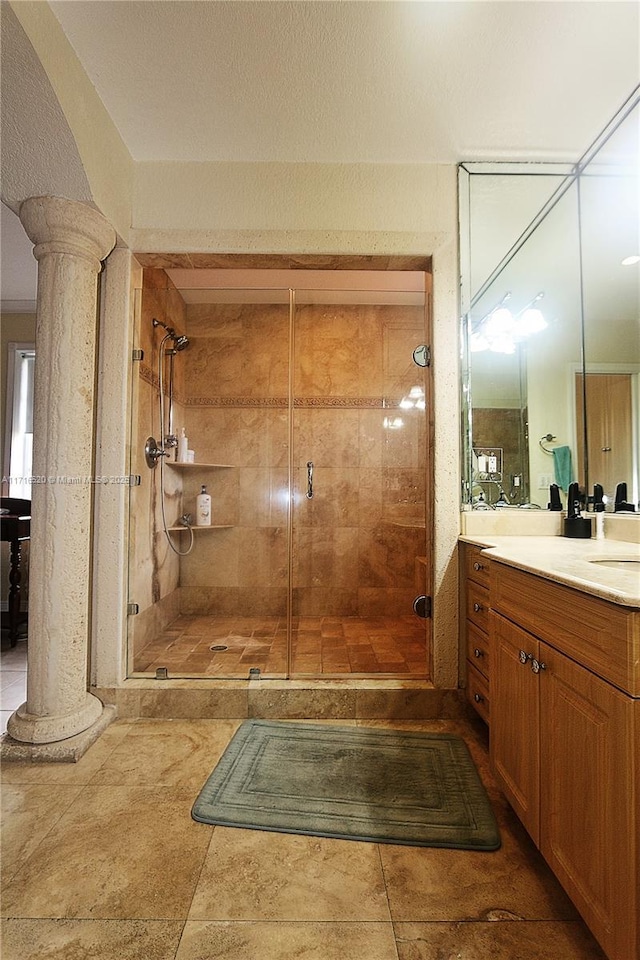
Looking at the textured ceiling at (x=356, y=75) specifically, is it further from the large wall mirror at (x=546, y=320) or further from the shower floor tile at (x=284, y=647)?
the shower floor tile at (x=284, y=647)

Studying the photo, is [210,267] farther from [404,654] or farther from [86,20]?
[404,654]

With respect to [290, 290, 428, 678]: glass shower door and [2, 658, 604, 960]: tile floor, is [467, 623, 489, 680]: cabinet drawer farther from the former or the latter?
[290, 290, 428, 678]: glass shower door

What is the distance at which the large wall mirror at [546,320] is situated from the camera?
1997 mm

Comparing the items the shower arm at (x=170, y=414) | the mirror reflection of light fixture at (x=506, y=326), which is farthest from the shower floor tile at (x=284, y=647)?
the mirror reflection of light fixture at (x=506, y=326)

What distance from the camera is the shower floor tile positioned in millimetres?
2391

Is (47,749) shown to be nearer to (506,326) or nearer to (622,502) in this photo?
(622,502)

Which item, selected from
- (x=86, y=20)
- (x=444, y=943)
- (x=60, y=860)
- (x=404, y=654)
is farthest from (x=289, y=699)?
(x=86, y=20)

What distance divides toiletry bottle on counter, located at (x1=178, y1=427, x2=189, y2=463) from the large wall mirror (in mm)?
1883

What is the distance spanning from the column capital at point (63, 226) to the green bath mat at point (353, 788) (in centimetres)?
215

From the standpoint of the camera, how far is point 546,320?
2.39 m

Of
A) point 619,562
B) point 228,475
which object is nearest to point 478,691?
point 619,562

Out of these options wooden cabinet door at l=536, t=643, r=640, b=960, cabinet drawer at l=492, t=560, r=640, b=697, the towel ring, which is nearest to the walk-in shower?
the towel ring

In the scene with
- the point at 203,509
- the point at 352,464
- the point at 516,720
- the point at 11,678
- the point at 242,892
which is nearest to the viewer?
the point at 242,892

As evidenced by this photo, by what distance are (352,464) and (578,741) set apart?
2.61 m
